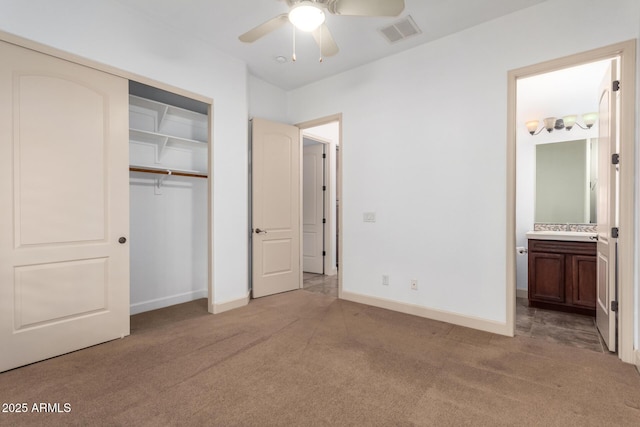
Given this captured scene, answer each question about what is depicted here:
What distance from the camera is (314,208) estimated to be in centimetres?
573

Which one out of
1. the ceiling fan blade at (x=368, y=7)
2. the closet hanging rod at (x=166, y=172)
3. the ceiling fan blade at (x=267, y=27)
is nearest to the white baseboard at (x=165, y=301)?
the closet hanging rod at (x=166, y=172)

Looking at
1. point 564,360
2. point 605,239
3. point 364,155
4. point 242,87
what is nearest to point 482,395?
point 564,360

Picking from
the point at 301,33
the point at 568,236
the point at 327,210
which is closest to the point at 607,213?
the point at 568,236

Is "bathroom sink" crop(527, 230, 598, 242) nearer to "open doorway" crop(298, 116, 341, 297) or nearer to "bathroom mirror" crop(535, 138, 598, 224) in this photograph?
"bathroom mirror" crop(535, 138, 598, 224)

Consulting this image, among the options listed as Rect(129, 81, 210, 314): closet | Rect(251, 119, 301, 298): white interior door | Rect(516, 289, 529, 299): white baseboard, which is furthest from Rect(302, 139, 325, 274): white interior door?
Rect(516, 289, 529, 299): white baseboard

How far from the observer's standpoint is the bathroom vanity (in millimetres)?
3484

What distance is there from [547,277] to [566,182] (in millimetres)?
1331

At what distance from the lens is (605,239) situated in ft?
8.84

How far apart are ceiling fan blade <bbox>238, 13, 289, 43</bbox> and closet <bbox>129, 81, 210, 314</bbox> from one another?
1369mm

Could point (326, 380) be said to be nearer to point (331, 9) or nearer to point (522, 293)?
point (331, 9)

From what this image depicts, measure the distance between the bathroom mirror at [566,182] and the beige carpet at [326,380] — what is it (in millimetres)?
2155

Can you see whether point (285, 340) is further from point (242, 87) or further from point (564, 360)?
point (242, 87)

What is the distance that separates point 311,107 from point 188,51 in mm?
1738

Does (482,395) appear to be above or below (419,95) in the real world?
below
